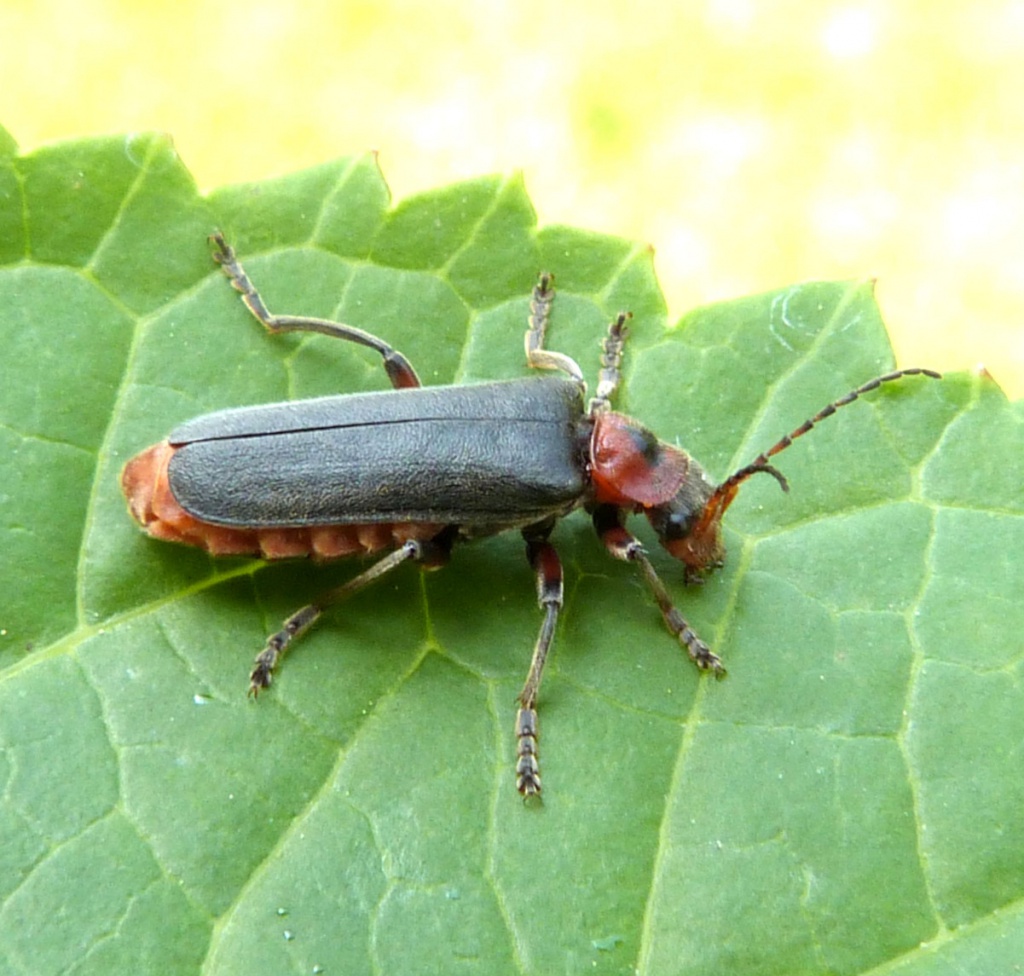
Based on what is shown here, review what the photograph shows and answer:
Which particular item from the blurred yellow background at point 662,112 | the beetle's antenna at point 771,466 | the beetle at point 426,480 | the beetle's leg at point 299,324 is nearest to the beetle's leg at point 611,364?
the beetle at point 426,480

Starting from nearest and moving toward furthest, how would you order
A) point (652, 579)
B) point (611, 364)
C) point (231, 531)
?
point (231, 531), point (652, 579), point (611, 364)

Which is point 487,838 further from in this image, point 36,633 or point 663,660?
point 36,633

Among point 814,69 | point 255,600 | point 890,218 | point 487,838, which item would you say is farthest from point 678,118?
point 487,838

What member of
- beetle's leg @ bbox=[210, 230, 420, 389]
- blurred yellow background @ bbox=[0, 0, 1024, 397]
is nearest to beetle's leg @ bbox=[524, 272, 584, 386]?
beetle's leg @ bbox=[210, 230, 420, 389]

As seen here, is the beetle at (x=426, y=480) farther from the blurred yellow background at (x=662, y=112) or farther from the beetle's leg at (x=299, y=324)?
the blurred yellow background at (x=662, y=112)

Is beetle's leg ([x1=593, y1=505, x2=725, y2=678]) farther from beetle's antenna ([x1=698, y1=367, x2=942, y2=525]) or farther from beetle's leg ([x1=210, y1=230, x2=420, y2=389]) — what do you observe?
beetle's leg ([x1=210, y1=230, x2=420, y2=389])

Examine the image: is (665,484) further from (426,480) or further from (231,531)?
(231,531)

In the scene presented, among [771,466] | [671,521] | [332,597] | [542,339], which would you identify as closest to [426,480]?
[332,597]
